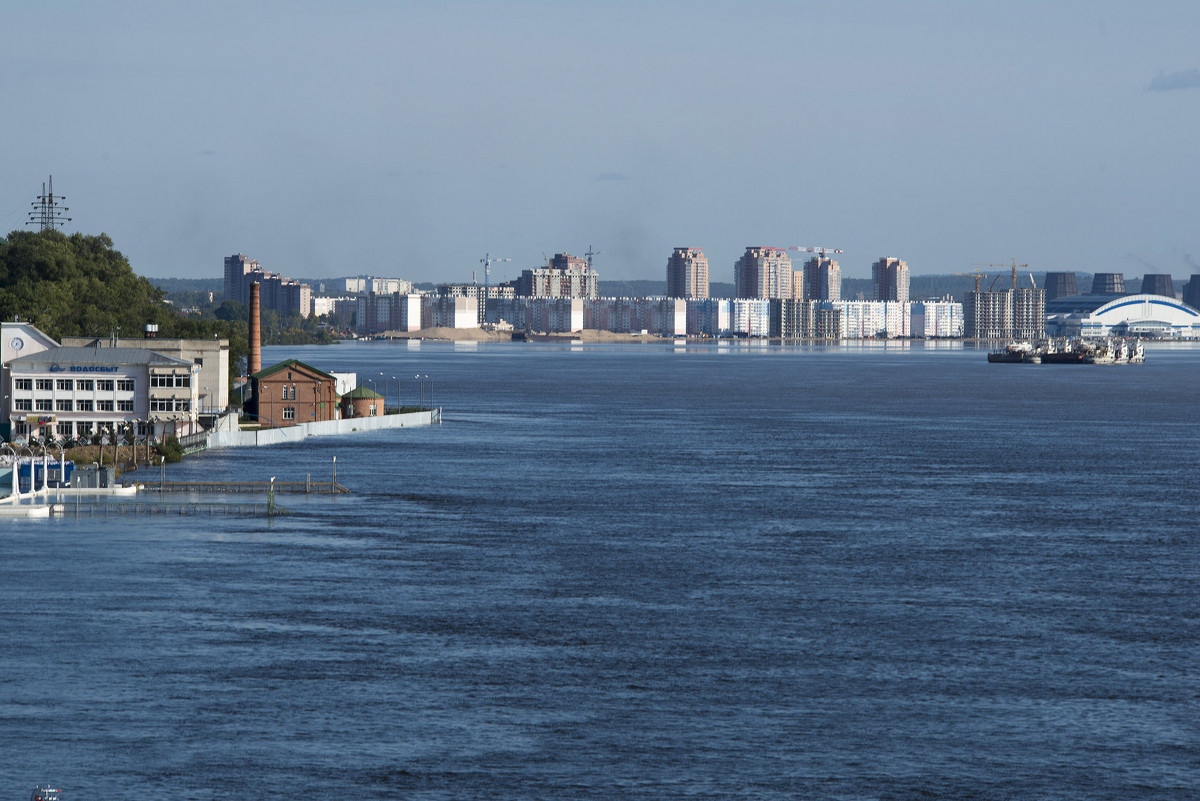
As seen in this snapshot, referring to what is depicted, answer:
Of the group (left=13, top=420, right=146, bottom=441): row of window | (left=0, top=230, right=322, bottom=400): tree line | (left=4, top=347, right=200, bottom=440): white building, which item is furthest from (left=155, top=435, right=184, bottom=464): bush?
(left=0, top=230, right=322, bottom=400): tree line

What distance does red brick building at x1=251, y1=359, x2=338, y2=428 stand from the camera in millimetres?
92250

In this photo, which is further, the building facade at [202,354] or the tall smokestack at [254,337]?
the tall smokestack at [254,337]

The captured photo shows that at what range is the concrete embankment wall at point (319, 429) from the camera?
8469 centimetres

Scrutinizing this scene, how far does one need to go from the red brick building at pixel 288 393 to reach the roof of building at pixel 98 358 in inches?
411

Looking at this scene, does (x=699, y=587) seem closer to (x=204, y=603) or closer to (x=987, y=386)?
(x=204, y=603)

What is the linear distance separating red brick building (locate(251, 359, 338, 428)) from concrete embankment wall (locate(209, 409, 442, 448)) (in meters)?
1.67

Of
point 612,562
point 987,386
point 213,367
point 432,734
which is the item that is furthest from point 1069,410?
point 432,734

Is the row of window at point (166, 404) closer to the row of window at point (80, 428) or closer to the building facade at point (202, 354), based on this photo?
the row of window at point (80, 428)

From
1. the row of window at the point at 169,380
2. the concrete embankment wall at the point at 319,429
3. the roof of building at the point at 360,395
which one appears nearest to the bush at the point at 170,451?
the row of window at the point at 169,380

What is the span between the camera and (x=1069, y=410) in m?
126

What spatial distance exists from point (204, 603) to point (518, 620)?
333 inches

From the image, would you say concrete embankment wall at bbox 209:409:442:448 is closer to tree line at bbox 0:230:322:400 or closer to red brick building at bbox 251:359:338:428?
red brick building at bbox 251:359:338:428

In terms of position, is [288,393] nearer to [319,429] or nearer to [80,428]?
[319,429]

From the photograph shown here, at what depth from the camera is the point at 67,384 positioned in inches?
→ 3162
